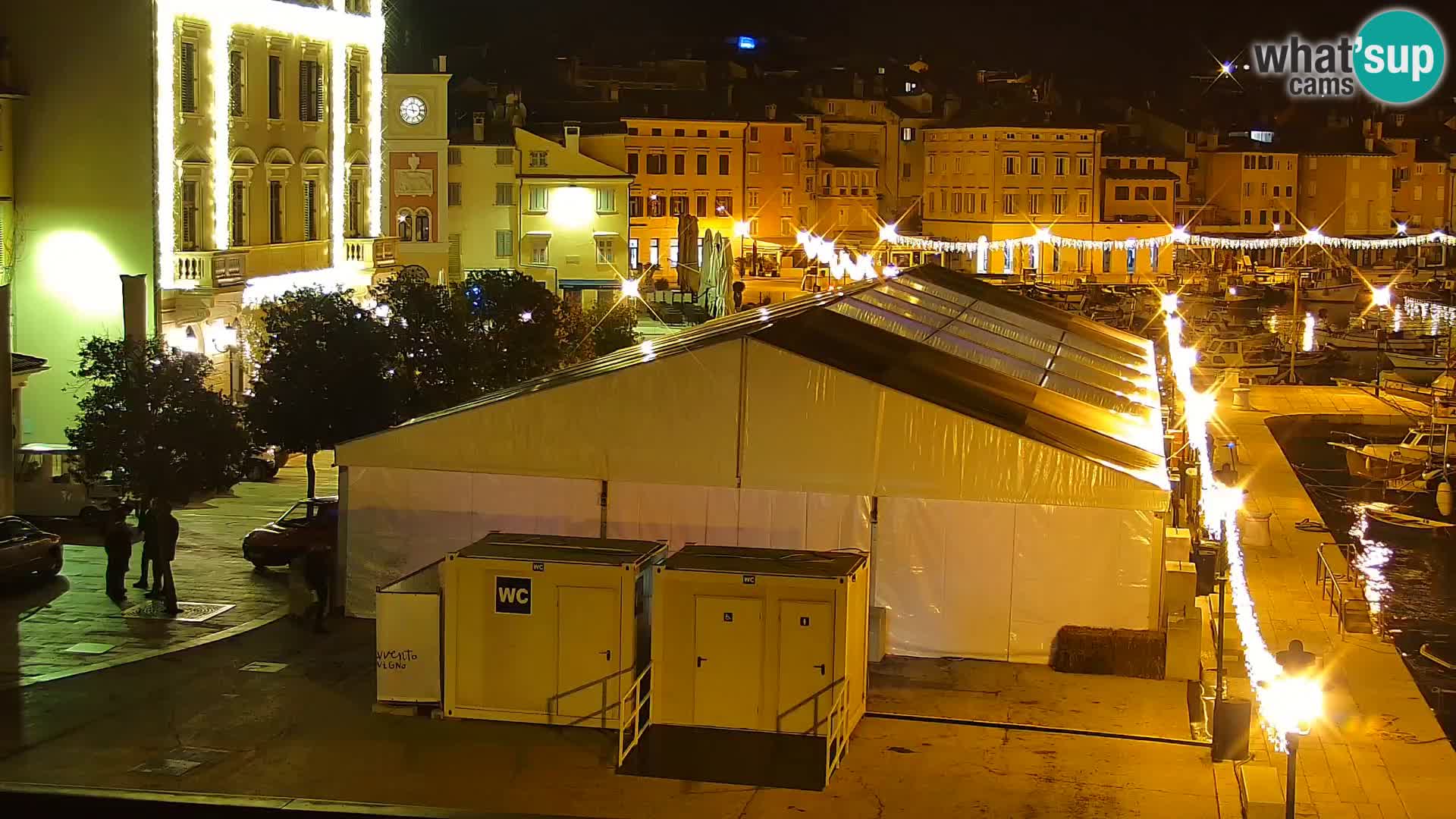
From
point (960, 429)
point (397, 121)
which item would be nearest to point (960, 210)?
point (397, 121)

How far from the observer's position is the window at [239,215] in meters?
37.2

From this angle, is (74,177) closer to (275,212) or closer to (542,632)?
(275,212)

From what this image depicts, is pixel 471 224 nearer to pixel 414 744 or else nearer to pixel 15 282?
pixel 15 282

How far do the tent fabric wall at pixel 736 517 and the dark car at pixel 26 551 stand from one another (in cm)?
742

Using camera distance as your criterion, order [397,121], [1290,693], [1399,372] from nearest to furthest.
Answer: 1. [1290,693]
2. [1399,372]
3. [397,121]

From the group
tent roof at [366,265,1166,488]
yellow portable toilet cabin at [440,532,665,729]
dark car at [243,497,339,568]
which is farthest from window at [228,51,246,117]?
yellow portable toilet cabin at [440,532,665,729]

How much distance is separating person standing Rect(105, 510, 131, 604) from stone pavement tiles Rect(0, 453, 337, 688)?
143 mm

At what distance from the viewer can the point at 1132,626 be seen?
718 inches

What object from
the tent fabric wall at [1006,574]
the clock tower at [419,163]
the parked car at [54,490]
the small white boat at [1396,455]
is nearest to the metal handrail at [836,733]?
the tent fabric wall at [1006,574]

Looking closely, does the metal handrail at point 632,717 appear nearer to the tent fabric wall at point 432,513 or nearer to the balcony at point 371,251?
the tent fabric wall at point 432,513

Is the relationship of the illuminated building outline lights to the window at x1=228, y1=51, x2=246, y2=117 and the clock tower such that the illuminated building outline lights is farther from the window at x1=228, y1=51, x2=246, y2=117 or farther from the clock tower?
the clock tower

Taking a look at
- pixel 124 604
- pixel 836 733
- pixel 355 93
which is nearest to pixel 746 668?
pixel 836 733

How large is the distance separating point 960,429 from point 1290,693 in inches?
218

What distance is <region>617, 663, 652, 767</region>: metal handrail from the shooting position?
582 inches
